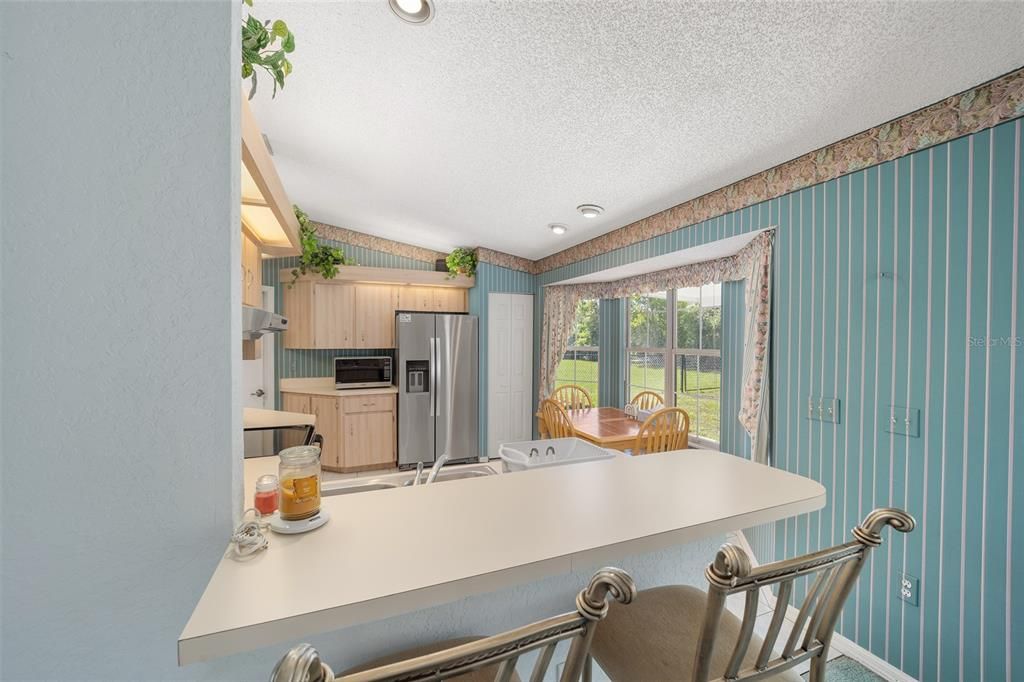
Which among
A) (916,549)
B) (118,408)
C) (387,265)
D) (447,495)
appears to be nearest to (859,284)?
(916,549)

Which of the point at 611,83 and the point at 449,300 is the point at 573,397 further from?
the point at 611,83

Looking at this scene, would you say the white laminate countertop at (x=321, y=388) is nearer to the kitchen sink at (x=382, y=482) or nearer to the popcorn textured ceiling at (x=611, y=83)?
the popcorn textured ceiling at (x=611, y=83)

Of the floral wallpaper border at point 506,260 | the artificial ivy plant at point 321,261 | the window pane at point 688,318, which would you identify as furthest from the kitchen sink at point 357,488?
the floral wallpaper border at point 506,260

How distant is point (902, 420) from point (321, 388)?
16.0 ft

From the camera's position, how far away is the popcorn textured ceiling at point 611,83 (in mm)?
1339

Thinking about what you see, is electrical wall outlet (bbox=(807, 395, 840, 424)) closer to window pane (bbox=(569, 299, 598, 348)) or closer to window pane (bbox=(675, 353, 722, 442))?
window pane (bbox=(675, 353, 722, 442))

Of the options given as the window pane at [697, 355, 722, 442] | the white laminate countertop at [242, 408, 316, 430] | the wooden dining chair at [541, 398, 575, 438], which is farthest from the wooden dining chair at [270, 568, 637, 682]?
the window pane at [697, 355, 722, 442]

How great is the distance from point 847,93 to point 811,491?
5.07 feet

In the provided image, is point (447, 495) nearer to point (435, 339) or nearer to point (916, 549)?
point (916, 549)

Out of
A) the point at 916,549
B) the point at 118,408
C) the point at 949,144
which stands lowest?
the point at 916,549

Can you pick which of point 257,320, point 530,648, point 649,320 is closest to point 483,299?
point 649,320

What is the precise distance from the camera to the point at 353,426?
4457 millimetres

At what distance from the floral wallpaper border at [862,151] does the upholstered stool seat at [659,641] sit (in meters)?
1.98

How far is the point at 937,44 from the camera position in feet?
4.38
